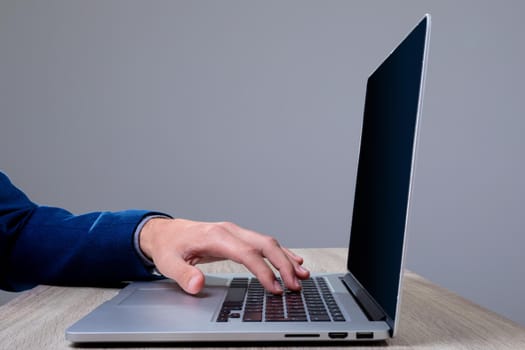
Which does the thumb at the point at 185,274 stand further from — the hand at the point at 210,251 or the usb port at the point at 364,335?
the usb port at the point at 364,335

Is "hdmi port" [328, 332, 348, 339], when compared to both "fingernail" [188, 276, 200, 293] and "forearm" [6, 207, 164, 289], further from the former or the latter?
"forearm" [6, 207, 164, 289]

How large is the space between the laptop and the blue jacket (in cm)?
5

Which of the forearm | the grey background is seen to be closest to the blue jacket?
the forearm

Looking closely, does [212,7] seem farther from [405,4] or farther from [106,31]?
[405,4]

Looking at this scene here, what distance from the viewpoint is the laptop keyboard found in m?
0.52

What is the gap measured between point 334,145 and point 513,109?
3.01ft

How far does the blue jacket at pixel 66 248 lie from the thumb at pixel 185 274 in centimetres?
11

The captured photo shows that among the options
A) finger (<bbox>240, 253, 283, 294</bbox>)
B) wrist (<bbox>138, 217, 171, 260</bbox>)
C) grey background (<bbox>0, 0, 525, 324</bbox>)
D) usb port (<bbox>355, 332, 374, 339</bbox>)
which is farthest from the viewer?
grey background (<bbox>0, 0, 525, 324</bbox>)

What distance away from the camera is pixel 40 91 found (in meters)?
2.72

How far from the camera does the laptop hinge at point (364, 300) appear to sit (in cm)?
52

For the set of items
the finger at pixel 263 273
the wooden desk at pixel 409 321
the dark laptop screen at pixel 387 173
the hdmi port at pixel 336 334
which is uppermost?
the dark laptop screen at pixel 387 173

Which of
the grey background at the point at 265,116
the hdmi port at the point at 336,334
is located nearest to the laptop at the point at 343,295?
the hdmi port at the point at 336,334

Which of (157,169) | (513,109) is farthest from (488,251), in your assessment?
(157,169)

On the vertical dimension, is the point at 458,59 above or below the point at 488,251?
above
